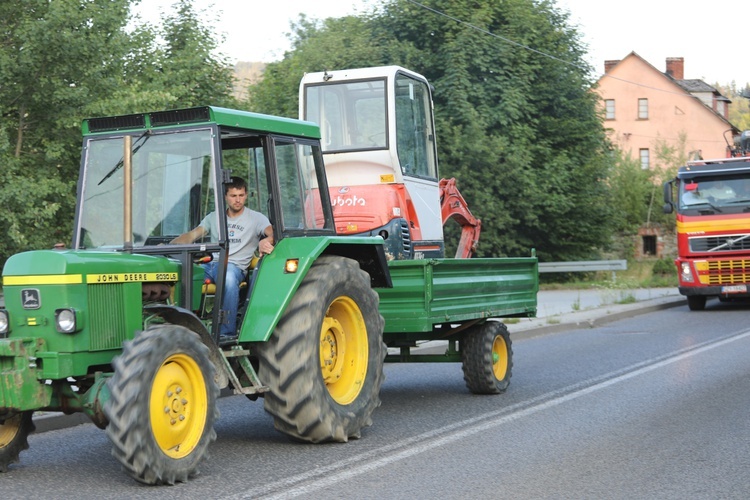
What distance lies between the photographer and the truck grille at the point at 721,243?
2259 centimetres

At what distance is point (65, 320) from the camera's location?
6586 millimetres

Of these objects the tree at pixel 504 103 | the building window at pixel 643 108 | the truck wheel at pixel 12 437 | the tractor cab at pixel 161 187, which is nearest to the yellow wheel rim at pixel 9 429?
the truck wheel at pixel 12 437

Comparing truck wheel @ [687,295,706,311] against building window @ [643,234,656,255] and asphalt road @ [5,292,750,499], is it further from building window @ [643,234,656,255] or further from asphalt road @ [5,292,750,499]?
building window @ [643,234,656,255]

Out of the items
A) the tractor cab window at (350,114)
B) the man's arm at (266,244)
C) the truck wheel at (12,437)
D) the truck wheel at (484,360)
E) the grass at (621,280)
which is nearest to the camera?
the truck wheel at (12,437)

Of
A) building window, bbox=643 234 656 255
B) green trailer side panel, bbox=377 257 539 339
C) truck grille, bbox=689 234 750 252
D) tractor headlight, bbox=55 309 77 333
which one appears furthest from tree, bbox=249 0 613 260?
tractor headlight, bbox=55 309 77 333

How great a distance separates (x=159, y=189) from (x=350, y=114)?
560 centimetres

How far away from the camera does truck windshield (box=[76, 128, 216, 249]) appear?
24.7 feet

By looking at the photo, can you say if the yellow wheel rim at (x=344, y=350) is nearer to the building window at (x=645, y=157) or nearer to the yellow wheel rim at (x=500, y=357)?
the yellow wheel rim at (x=500, y=357)

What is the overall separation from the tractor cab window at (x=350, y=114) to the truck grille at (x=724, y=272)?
12.6 meters

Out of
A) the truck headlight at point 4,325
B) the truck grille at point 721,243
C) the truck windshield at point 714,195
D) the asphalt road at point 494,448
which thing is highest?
the truck windshield at point 714,195

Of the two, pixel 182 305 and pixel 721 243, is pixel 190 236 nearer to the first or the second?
pixel 182 305

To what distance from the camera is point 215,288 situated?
7.54m

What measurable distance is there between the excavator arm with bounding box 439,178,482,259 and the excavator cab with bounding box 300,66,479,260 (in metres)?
0.58

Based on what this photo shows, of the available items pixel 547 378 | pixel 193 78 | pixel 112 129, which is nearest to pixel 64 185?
pixel 193 78
